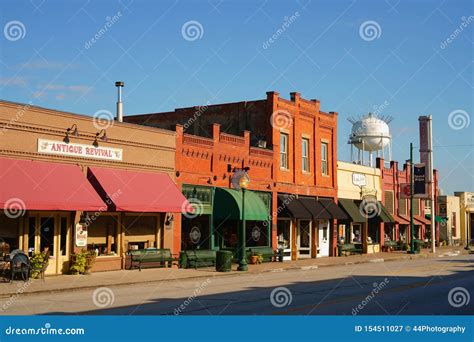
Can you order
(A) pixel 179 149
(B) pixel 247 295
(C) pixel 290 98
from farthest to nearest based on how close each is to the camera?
1. (C) pixel 290 98
2. (A) pixel 179 149
3. (B) pixel 247 295

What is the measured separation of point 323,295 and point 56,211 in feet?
39.7

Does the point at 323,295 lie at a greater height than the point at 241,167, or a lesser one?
lesser

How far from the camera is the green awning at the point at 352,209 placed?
161 feet

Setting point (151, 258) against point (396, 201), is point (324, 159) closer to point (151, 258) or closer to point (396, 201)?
point (396, 201)

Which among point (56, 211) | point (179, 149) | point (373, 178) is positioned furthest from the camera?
point (373, 178)

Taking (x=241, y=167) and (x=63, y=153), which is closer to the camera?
(x=63, y=153)

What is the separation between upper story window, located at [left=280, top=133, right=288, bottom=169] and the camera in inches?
1673

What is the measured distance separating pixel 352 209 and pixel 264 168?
1231cm

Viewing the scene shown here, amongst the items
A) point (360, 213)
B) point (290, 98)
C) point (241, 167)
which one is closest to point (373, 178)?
point (360, 213)

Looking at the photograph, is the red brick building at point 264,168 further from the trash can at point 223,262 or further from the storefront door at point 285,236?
the trash can at point 223,262

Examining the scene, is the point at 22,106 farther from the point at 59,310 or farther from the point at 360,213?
the point at 360,213

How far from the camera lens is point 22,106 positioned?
2564 cm

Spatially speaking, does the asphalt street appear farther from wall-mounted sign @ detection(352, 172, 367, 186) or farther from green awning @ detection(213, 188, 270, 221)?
wall-mounted sign @ detection(352, 172, 367, 186)

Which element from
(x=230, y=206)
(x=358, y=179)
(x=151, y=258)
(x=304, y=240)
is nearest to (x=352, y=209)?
(x=358, y=179)
